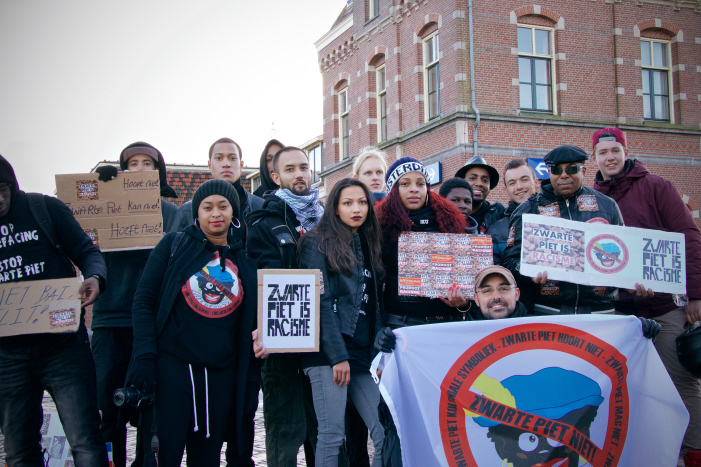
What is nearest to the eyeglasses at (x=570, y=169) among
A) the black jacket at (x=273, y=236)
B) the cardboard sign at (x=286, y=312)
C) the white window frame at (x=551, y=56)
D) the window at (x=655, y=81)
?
the black jacket at (x=273, y=236)

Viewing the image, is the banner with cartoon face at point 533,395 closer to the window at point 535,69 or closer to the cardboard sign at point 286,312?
the cardboard sign at point 286,312

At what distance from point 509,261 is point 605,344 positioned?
0.93m

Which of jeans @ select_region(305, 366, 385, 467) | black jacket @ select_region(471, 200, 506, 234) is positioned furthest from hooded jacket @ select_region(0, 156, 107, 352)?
black jacket @ select_region(471, 200, 506, 234)

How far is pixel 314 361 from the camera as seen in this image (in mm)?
3943

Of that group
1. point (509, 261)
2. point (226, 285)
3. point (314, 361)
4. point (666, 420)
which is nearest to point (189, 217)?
point (226, 285)

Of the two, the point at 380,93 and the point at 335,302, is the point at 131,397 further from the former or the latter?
the point at 380,93

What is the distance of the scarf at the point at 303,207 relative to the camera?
448 centimetres

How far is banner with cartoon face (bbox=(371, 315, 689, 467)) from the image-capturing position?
369cm

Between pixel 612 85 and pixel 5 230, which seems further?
pixel 612 85

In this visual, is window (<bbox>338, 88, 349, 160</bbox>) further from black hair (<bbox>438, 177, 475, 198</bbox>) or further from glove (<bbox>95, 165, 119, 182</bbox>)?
glove (<bbox>95, 165, 119, 182</bbox>)

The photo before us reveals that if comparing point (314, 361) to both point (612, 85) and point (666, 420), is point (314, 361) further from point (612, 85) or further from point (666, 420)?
point (612, 85)

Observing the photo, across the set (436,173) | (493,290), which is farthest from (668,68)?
(493,290)

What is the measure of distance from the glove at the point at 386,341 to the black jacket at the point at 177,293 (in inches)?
32.1

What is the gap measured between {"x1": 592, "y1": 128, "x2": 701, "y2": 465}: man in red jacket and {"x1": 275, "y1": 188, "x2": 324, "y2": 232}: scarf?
2.44 meters
